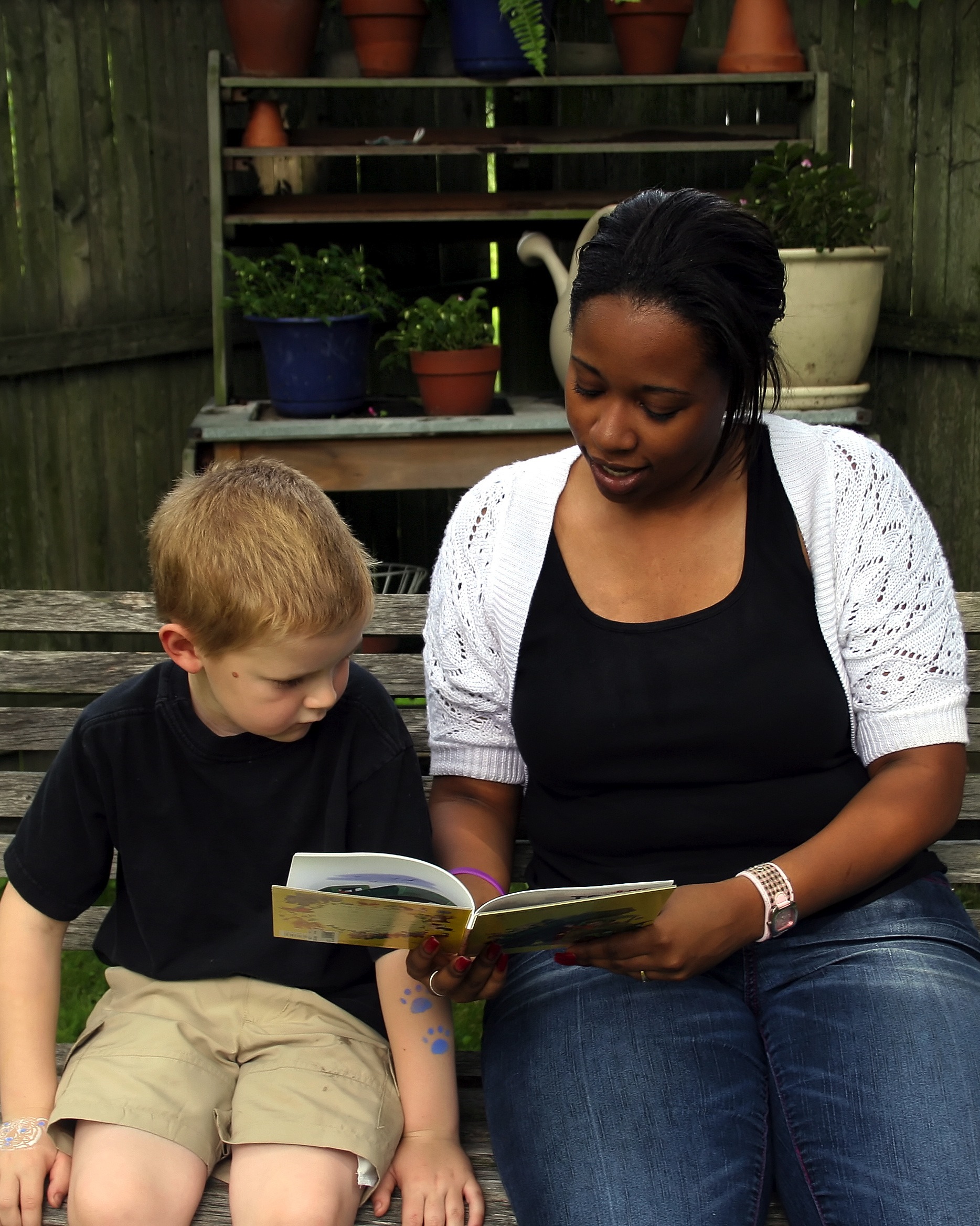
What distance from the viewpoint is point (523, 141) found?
4.02 m

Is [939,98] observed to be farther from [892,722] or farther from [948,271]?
[892,722]

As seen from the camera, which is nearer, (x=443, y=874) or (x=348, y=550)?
(x=443, y=874)

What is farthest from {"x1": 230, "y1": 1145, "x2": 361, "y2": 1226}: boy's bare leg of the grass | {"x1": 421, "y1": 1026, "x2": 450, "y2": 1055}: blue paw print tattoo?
the grass

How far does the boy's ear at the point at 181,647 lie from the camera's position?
1.58m

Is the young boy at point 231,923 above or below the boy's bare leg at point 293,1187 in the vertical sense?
above

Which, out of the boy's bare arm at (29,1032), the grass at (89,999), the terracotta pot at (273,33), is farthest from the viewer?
the terracotta pot at (273,33)

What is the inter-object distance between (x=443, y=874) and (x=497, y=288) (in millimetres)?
3936

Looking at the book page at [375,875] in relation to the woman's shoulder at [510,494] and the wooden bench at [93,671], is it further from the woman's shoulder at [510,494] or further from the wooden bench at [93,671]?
the wooden bench at [93,671]

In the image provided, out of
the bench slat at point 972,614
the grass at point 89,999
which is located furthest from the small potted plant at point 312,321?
the bench slat at point 972,614

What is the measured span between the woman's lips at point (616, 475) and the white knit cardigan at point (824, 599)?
15cm

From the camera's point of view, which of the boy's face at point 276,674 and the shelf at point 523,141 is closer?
the boy's face at point 276,674

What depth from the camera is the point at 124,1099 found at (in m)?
1.54

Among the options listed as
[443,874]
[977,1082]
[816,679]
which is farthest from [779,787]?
[443,874]

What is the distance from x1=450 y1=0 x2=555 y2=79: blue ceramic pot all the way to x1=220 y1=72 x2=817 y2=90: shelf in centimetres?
3
